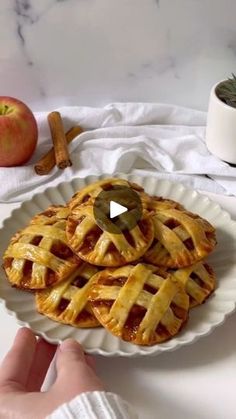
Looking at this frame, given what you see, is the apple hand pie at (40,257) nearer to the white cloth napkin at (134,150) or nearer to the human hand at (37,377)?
the human hand at (37,377)

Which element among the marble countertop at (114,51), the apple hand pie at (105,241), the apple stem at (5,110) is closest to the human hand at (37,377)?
the apple hand pie at (105,241)

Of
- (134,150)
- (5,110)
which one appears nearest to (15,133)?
(5,110)

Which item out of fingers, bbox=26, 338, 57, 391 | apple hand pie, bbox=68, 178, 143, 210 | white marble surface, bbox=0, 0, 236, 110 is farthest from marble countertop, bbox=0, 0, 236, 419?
fingers, bbox=26, 338, 57, 391

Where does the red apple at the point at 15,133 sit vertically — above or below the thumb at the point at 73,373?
above

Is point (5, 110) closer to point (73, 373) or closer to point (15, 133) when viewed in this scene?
point (15, 133)

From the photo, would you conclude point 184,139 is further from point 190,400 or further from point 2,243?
point 190,400

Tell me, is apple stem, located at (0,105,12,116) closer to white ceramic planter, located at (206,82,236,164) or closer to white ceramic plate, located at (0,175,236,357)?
white ceramic plate, located at (0,175,236,357)
